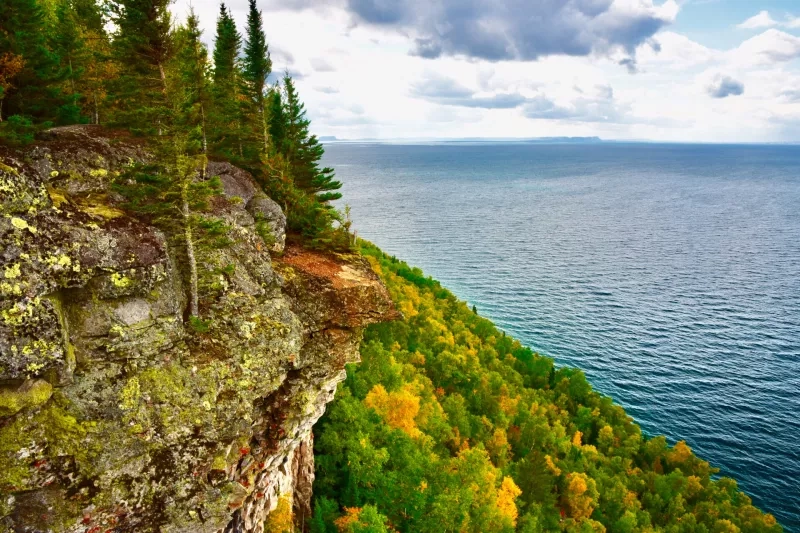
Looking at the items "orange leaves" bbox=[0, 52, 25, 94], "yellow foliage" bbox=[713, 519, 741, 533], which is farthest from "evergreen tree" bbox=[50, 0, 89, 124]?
"yellow foliage" bbox=[713, 519, 741, 533]

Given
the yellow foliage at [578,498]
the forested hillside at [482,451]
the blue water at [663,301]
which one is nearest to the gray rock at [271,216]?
the forested hillside at [482,451]

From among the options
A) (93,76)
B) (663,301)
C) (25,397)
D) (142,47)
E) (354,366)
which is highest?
(93,76)

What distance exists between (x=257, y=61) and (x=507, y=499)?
42.4 metres

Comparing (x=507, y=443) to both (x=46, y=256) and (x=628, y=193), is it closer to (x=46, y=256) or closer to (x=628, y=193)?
(x=46, y=256)

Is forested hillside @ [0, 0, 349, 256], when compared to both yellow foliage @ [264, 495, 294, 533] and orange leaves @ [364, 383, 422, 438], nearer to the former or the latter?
orange leaves @ [364, 383, 422, 438]

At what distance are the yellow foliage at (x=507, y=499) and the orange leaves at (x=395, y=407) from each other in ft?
28.9

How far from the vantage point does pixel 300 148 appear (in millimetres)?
40219

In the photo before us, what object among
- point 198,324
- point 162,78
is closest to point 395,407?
point 198,324

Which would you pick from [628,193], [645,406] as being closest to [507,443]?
[645,406]

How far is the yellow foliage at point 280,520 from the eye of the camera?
26469 mm

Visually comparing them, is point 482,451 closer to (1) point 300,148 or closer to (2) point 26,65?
(1) point 300,148

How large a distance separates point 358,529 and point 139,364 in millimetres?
16024

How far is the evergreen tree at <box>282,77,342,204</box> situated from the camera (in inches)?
1553

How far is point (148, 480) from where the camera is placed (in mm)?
18484
